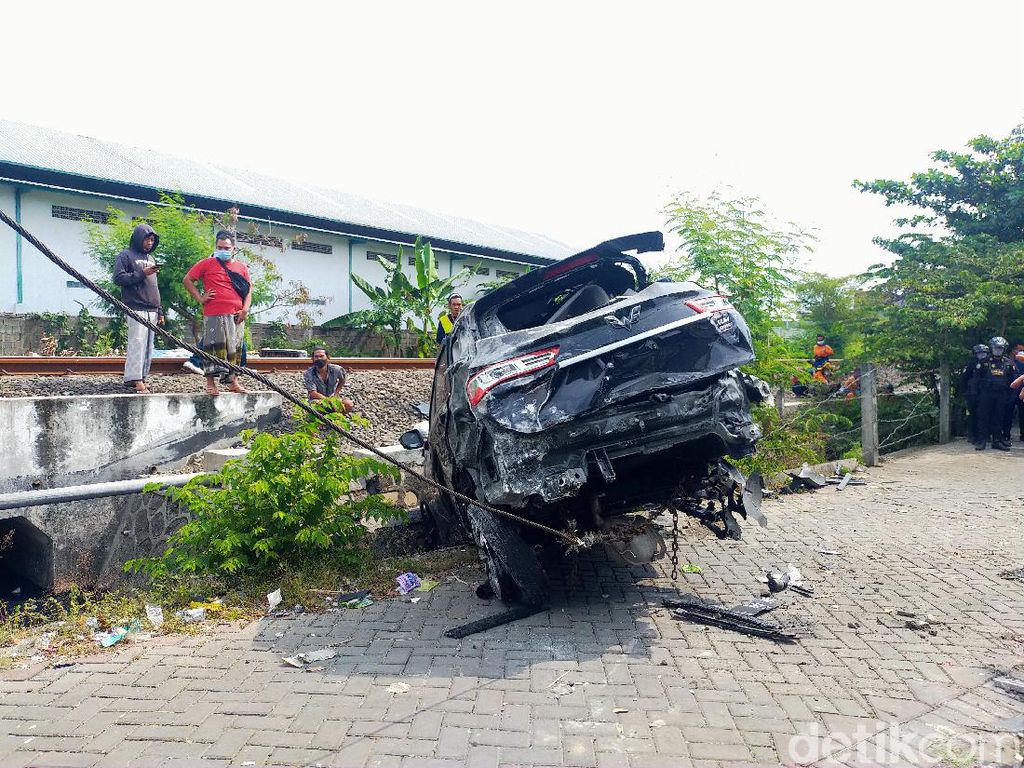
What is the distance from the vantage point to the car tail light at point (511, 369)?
4.44 meters

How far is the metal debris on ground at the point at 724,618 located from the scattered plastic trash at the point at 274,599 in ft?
8.75

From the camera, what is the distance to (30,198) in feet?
54.4

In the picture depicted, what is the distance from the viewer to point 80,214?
57.0ft

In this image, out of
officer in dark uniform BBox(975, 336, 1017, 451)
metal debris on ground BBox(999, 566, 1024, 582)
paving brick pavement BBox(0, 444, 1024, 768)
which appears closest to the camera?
paving brick pavement BBox(0, 444, 1024, 768)

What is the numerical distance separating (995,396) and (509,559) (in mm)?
10948

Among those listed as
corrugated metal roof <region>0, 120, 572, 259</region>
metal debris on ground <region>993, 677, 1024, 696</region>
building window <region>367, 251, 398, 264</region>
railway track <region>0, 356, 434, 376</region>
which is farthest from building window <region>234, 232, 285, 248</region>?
metal debris on ground <region>993, 677, 1024, 696</region>

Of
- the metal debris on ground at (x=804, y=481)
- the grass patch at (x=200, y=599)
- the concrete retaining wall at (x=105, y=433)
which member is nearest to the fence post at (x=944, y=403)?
the metal debris on ground at (x=804, y=481)

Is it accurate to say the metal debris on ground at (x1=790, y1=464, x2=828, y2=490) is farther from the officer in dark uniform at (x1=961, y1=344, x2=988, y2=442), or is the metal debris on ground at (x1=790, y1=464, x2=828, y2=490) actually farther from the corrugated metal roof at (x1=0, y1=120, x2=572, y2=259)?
the corrugated metal roof at (x1=0, y1=120, x2=572, y2=259)

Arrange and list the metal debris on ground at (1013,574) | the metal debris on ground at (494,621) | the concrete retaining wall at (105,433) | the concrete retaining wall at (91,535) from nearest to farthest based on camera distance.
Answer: the metal debris on ground at (494,621), the metal debris on ground at (1013,574), the concrete retaining wall at (91,535), the concrete retaining wall at (105,433)

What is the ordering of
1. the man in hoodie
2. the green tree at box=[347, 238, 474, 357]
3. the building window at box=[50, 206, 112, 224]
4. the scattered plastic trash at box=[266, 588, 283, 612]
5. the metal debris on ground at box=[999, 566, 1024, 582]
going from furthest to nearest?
the green tree at box=[347, 238, 474, 357], the building window at box=[50, 206, 112, 224], the man in hoodie, the metal debris on ground at box=[999, 566, 1024, 582], the scattered plastic trash at box=[266, 588, 283, 612]

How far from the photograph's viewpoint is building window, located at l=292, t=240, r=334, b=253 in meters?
21.8

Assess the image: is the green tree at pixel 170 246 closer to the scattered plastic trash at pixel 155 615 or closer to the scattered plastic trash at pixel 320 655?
the scattered plastic trash at pixel 155 615

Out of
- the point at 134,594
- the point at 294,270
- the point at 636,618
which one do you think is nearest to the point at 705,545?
the point at 636,618

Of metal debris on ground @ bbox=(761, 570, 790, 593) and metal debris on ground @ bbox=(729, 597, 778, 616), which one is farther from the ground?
metal debris on ground @ bbox=(761, 570, 790, 593)
